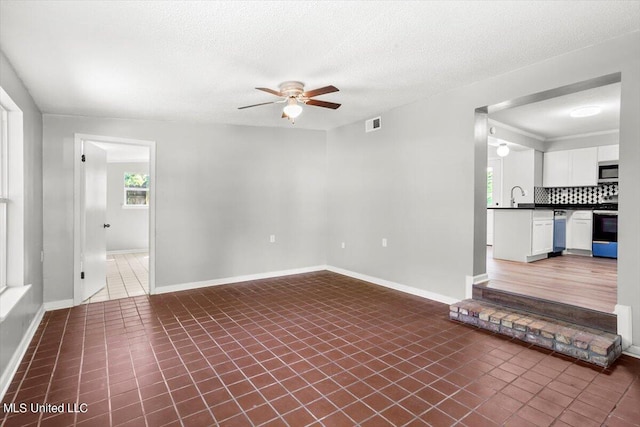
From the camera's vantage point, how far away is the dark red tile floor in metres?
1.90

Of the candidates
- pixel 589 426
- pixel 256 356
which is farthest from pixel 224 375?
pixel 589 426

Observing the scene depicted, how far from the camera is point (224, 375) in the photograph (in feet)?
7.75

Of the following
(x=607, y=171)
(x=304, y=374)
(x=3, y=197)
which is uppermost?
(x=607, y=171)

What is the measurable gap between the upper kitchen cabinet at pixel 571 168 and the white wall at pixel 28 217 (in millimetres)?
8503

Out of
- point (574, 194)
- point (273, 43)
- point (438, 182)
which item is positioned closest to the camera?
point (273, 43)

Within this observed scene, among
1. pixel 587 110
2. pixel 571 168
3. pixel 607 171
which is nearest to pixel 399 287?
pixel 587 110

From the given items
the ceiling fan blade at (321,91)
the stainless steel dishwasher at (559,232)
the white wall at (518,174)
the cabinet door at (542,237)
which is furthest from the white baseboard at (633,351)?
the white wall at (518,174)

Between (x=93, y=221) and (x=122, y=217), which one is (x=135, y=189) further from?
(x=93, y=221)

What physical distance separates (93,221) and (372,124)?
13.6ft

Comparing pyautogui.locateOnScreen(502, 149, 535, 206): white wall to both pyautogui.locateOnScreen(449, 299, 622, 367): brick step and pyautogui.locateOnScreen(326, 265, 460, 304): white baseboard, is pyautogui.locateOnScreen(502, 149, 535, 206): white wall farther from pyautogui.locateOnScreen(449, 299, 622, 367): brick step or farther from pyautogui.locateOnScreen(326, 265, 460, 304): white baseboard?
pyautogui.locateOnScreen(449, 299, 622, 367): brick step

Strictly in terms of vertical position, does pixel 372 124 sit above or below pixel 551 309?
above

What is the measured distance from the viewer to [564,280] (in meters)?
4.09

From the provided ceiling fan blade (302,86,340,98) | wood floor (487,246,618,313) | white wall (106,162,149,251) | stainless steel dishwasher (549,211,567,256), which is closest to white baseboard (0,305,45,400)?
ceiling fan blade (302,86,340,98)

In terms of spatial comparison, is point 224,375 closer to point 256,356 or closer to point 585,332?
point 256,356
